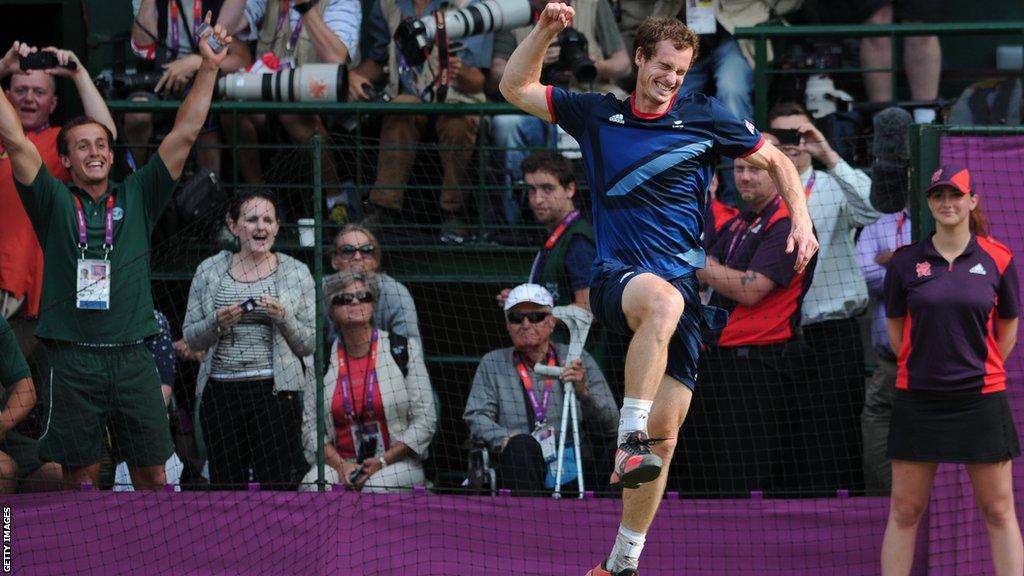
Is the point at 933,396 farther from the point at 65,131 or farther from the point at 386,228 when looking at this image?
the point at 65,131

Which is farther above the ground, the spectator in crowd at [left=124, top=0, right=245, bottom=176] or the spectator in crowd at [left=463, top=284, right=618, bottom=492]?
the spectator in crowd at [left=124, top=0, right=245, bottom=176]

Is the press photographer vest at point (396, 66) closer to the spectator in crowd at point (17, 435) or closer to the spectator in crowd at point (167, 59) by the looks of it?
the spectator in crowd at point (167, 59)

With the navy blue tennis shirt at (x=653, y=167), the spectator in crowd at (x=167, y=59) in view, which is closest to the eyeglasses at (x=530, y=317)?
the navy blue tennis shirt at (x=653, y=167)

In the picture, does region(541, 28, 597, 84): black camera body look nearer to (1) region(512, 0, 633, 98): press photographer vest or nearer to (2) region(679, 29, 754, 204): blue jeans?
(1) region(512, 0, 633, 98): press photographer vest

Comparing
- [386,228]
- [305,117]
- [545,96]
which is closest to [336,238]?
[386,228]

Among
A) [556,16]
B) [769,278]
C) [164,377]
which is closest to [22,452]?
[164,377]

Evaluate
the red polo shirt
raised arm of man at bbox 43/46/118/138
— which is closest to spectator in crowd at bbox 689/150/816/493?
the red polo shirt

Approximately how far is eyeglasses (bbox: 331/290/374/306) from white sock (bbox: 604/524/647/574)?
2382 mm

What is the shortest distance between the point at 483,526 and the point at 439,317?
1.95 m

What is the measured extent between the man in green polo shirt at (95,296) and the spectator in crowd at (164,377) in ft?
1.08

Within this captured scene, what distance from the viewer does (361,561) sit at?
789 centimetres

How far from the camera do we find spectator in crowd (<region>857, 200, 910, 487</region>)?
8.12m

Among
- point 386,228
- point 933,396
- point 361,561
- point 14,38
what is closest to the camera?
point 933,396

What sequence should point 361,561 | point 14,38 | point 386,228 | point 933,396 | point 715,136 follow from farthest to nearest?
point 14,38, point 386,228, point 361,561, point 933,396, point 715,136
